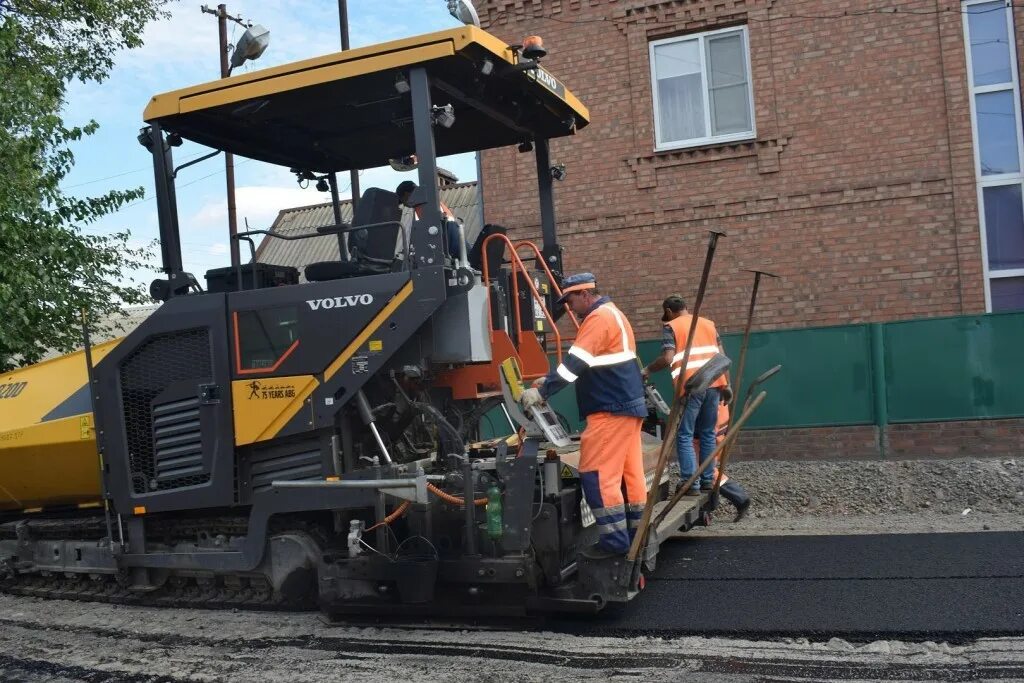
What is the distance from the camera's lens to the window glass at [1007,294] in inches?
378

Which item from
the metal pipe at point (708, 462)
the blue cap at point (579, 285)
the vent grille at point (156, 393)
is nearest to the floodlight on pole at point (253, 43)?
the vent grille at point (156, 393)

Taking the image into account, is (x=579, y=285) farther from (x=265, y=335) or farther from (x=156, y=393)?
(x=156, y=393)

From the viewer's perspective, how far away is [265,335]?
518 cm

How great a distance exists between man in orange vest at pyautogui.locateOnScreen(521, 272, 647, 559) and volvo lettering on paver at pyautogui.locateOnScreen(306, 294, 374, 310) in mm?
947

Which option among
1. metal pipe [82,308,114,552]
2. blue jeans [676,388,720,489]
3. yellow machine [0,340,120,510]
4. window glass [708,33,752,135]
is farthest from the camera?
window glass [708,33,752,135]

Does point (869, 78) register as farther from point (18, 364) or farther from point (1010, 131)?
point (18, 364)

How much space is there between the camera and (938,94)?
9.63 metres

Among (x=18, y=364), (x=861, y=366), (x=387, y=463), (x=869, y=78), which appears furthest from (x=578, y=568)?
(x=869, y=78)

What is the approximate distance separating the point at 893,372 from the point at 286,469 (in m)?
6.14

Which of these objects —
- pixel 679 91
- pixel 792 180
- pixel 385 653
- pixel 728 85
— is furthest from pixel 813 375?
pixel 385 653

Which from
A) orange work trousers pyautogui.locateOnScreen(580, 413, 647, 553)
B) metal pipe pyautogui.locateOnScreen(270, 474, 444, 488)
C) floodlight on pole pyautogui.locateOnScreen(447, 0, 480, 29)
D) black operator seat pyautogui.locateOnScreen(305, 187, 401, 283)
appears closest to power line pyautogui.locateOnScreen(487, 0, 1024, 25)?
floodlight on pole pyautogui.locateOnScreen(447, 0, 480, 29)

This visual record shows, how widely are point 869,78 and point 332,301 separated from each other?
7.04 metres

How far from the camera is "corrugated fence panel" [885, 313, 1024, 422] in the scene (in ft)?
28.9

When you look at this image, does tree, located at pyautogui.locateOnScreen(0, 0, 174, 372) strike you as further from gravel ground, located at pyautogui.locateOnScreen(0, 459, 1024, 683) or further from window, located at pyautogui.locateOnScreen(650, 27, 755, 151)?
window, located at pyautogui.locateOnScreen(650, 27, 755, 151)
